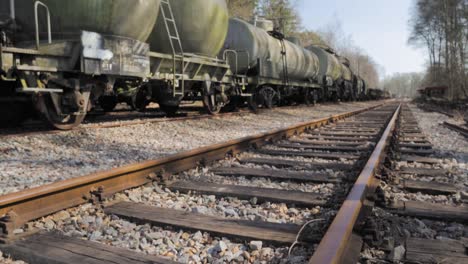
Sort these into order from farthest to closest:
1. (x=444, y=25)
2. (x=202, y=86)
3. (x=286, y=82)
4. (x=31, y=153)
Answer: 1. (x=444, y=25)
2. (x=286, y=82)
3. (x=202, y=86)
4. (x=31, y=153)

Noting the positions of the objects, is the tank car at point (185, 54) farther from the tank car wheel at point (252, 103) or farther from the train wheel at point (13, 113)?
the tank car wheel at point (252, 103)

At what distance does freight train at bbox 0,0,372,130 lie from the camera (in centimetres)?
582

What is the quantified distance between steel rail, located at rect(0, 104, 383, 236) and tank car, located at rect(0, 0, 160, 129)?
254 cm

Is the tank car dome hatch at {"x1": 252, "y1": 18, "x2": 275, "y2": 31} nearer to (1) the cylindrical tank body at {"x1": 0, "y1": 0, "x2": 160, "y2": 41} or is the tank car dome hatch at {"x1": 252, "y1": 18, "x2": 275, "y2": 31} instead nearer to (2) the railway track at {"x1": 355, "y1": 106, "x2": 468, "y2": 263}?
(1) the cylindrical tank body at {"x1": 0, "y1": 0, "x2": 160, "y2": 41}

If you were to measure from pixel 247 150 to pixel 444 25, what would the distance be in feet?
109

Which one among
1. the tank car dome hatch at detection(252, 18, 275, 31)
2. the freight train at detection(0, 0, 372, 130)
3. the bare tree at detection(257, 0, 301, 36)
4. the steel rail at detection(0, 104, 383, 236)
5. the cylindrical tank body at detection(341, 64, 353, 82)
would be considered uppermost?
the bare tree at detection(257, 0, 301, 36)

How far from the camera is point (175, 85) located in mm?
8484

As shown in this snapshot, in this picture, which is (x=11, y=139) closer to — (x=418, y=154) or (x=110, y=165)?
Result: (x=110, y=165)

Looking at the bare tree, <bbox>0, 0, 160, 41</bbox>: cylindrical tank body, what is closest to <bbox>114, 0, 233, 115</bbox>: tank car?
<bbox>0, 0, 160, 41</bbox>: cylindrical tank body

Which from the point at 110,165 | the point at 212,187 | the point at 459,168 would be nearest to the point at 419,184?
the point at 459,168

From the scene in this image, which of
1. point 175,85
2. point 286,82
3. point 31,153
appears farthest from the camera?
point 286,82

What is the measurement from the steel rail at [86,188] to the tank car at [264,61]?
743cm

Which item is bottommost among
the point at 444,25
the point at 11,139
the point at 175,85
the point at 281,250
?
the point at 281,250

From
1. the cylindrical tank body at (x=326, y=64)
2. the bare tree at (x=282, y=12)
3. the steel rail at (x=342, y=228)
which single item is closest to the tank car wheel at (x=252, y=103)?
the cylindrical tank body at (x=326, y=64)
